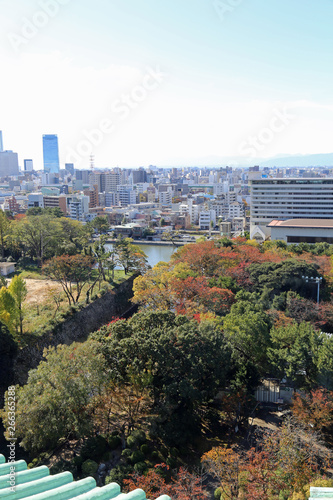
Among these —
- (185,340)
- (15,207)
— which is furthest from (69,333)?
(15,207)

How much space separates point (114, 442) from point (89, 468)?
3.01 feet

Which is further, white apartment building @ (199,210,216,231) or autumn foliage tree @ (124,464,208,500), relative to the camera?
white apartment building @ (199,210,216,231)

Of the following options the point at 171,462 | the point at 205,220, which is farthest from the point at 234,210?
the point at 171,462

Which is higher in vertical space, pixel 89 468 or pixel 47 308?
pixel 47 308

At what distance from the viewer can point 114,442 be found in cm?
802

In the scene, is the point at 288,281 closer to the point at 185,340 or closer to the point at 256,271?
the point at 256,271

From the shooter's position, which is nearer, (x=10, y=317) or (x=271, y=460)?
(x=271, y=460)

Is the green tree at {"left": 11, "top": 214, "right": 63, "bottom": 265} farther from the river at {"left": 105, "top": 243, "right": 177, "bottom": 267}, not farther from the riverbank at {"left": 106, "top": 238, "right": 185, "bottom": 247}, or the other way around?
the riverbank at {"left": 106, "top": 238, "right": 185, "bottom": 247}

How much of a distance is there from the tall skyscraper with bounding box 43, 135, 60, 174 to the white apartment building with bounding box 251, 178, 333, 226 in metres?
74.9

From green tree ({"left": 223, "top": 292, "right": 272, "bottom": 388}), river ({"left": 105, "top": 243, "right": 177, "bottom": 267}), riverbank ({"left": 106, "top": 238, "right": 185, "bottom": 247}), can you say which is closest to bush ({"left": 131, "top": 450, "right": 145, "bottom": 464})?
green tree ({"left": 223, "top": 292, "right": 272, "bottom": 388})

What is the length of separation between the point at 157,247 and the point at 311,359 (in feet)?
100

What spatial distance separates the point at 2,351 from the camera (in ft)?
32.1

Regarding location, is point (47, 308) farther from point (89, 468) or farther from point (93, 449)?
point (89, 468)

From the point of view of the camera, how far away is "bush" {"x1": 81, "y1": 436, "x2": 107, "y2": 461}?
7551 mm
